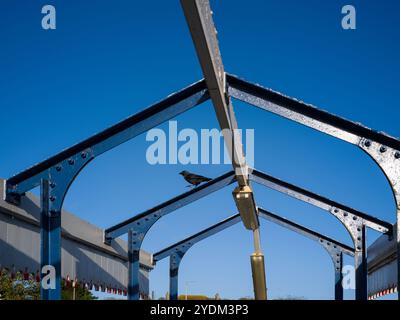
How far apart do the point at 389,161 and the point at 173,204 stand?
9.28 m

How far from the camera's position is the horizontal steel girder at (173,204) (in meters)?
18.4

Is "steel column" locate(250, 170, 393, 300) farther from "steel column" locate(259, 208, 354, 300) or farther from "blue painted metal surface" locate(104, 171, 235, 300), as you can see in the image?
"steel column" locate(259, 208, 354, 300)

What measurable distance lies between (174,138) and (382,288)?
1088 cm

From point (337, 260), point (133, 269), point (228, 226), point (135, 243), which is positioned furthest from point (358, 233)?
point (133, 269)

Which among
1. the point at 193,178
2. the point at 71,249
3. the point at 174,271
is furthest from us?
the point at 174,271

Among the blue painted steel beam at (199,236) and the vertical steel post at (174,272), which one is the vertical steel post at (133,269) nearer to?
the blue painted steel beam at (199,236)

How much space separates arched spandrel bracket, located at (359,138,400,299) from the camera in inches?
390

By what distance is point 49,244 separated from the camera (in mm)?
12352

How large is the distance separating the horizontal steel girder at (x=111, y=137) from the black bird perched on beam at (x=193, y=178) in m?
5.65

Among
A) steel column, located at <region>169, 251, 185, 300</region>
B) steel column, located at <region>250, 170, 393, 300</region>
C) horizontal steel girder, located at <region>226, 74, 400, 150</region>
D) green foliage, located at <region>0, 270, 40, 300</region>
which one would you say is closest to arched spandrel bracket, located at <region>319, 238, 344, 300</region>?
steel column, located at <region>250, 170, 393, 300</region>

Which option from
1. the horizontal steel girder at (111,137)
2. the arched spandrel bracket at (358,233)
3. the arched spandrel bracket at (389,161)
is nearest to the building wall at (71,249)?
the horizontal steel girder at (111,137)

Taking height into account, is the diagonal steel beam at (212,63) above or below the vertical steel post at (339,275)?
above

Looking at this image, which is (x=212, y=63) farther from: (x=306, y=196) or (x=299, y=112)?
(x=306, y=196)

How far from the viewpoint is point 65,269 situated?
1591cm
